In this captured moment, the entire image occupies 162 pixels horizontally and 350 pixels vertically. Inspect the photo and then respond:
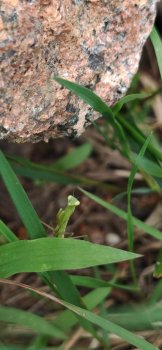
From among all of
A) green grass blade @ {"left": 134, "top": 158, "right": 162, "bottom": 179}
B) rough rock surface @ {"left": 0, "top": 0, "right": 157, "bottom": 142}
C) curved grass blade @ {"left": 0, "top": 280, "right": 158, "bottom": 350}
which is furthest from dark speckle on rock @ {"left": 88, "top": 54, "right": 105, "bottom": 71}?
curved grass blade @ {"left": 0, "top": 280, "right": 158, "bottom": 350}

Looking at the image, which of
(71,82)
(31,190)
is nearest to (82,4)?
(71,82)

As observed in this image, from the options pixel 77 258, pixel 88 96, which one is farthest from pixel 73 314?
pixel 88 96

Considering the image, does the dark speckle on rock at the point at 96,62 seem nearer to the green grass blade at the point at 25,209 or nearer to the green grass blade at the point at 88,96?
the green grass blade at the point at 88,96

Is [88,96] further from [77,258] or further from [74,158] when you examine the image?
[74,158]

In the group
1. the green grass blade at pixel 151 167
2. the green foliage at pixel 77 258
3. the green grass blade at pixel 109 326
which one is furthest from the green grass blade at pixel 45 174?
the green grass blade at pixel 109 326

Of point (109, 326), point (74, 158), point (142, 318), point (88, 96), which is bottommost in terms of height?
point (142, 318)

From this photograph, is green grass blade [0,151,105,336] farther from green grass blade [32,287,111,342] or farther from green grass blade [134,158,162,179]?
green grass blade [134,158,162,179]
